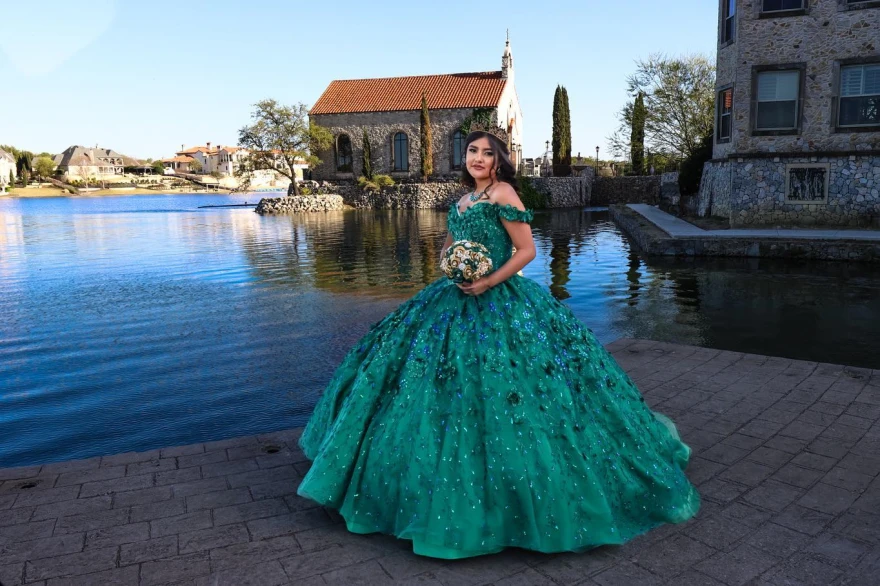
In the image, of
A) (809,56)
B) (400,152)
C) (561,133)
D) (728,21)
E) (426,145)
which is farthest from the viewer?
(400,152)

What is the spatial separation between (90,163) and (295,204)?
123260 mm

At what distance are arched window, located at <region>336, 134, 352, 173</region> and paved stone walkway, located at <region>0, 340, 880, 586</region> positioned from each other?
156 feet

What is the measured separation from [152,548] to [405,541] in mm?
1295

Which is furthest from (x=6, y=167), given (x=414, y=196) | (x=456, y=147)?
(x=456, y=147)

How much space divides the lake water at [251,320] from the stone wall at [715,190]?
3377mm

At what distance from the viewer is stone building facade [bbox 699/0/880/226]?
57.2 ft

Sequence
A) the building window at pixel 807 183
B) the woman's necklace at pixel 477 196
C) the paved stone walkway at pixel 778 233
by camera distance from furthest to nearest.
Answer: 1. the building window at pixel 807 183
2. the paved stone walkway at pixel 778 233
3. the woman's necklace at pixel 477 196

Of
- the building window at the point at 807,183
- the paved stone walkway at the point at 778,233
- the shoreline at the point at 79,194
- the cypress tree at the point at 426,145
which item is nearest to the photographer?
the paved stone walkway at the point at 778,233

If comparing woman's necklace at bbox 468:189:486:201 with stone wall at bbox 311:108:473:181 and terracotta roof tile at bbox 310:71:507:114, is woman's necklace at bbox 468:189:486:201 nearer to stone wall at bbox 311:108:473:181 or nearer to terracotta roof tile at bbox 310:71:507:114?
stone wall at bbox 311:108:473:181

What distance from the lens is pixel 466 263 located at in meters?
3.67

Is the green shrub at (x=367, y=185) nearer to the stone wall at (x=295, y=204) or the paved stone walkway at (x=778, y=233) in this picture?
Answer: the stone wall at (x=295, y=204)

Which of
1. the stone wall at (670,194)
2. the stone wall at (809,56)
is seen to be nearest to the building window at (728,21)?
the stone wall at (809,56)

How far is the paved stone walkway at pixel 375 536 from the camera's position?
10.2 feet

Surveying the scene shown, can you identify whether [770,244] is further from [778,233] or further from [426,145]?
[426,145]
